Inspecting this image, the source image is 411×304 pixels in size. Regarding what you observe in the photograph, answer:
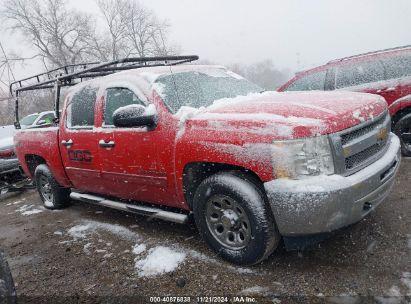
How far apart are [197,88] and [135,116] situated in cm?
78

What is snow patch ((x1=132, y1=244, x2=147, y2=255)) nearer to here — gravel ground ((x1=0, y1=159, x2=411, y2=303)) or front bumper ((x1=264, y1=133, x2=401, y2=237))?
gravel ground ((x1=0, y1=159, x2=411, y2=303))

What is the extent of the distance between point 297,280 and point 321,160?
38.3 inches

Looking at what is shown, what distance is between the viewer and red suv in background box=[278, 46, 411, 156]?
17.9 feet

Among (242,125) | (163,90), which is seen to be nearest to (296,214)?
(242,125)

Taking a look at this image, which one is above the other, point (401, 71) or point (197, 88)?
point (197, 88)

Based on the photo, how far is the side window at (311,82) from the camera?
614 centimetres

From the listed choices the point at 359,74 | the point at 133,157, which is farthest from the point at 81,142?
the point at 359,74

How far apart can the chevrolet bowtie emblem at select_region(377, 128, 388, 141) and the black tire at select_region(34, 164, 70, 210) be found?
174 inches

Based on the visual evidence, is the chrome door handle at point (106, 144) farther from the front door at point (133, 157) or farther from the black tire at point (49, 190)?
the black tire at point (49, 190)

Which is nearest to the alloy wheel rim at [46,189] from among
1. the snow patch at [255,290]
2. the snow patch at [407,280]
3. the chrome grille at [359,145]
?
the snow patch at [255,290]

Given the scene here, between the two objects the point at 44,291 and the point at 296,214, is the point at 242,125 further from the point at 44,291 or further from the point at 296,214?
the point at 44,291

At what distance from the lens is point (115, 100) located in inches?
155

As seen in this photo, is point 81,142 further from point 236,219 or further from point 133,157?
point 236,219

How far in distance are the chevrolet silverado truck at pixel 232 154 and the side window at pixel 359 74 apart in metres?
2.37
